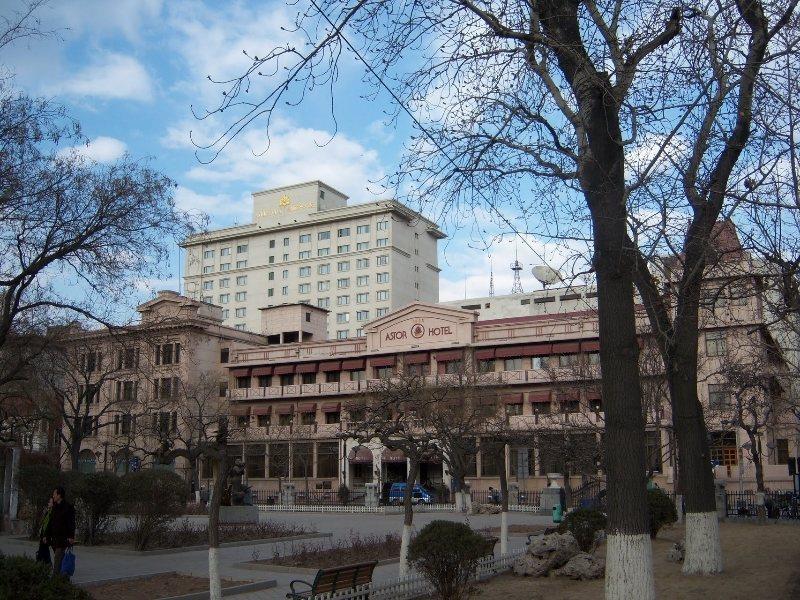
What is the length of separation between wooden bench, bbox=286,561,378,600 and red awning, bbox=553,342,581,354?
130ft

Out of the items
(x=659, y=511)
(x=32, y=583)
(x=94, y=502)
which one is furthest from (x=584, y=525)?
(x=32, y=583)

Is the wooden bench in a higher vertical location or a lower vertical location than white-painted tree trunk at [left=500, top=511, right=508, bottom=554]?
higher

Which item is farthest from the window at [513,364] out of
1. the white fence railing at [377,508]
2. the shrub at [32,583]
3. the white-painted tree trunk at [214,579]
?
the shrub at [32,583]

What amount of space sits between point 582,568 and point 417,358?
44417 millimetres

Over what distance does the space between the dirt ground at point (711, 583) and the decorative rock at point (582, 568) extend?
12 centimetres

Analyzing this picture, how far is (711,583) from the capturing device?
12.7m

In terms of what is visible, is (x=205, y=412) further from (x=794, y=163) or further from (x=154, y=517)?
(x=794, y=163)

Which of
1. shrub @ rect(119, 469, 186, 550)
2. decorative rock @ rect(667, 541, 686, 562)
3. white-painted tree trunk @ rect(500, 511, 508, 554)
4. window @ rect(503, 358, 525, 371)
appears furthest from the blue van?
decorative rock @ rect(667, 541, 686, 562)

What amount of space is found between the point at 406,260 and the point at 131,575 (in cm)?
7717

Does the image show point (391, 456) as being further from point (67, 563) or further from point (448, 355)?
point (67, 563)

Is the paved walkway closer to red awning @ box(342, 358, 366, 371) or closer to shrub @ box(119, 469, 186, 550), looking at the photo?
shrub @ box(119, 469, 186, 550)

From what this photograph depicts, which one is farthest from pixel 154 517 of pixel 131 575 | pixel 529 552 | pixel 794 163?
pixel 794 163

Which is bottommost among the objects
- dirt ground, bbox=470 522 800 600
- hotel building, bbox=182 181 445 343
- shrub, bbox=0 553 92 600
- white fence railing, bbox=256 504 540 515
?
white fence railing, bbox=256 504 540 515

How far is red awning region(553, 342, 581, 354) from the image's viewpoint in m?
50.4
